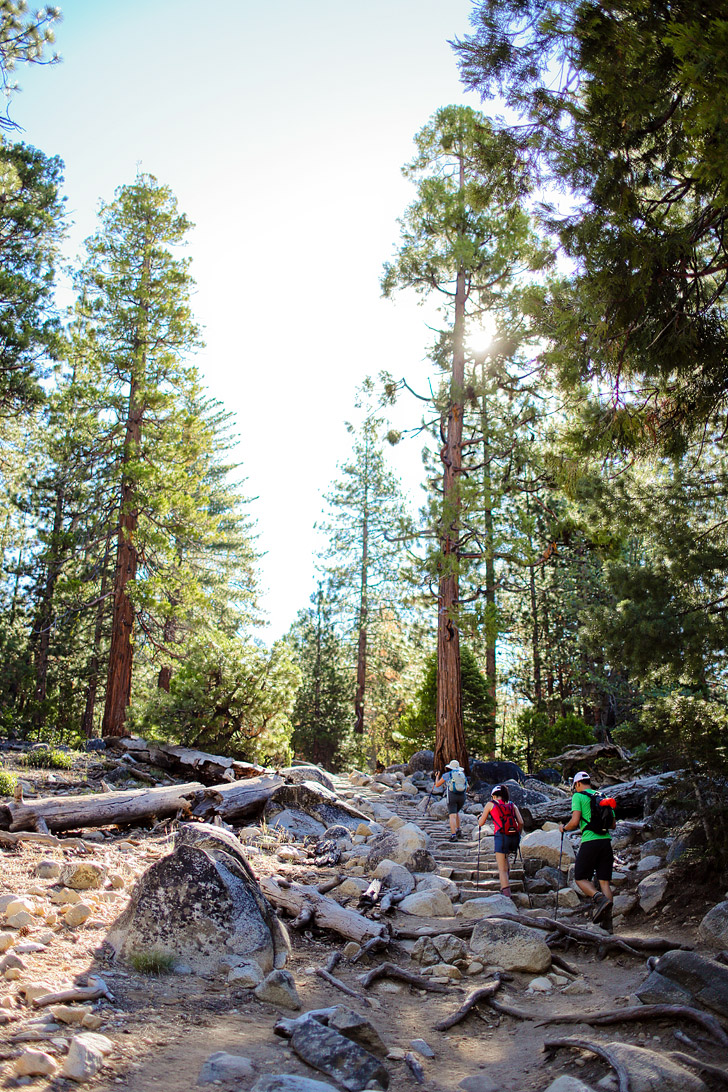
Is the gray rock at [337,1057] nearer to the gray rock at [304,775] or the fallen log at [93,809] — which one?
the fallen log at [93,809]

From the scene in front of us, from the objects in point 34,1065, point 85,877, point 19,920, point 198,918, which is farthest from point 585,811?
point 34,1065

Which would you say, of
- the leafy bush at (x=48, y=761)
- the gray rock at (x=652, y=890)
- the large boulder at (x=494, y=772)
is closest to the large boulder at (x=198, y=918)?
the gray rock at (x=652, y=890)

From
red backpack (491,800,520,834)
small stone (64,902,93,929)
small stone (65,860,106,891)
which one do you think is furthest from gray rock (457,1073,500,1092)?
red backpack (491,800,520,834)

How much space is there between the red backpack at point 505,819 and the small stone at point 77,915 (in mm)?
4641

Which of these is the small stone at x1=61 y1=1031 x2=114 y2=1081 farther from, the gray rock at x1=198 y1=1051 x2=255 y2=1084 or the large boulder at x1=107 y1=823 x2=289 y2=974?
the large boulder at x1=107 y1=823 x2=289 y2=974

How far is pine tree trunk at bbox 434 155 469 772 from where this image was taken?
15.9m

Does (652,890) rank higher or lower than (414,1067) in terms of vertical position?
higher

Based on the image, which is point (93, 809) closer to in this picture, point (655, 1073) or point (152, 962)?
point (152, 962)

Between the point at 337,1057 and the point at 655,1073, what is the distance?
1.57 m

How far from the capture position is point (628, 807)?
1116 cm

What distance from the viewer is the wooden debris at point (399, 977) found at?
538 centimetres

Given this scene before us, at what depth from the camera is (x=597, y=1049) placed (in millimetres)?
3838

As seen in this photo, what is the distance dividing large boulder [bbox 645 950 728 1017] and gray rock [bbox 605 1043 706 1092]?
31.8 inches

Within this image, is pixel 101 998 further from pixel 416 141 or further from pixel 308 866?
pixel 416 141
